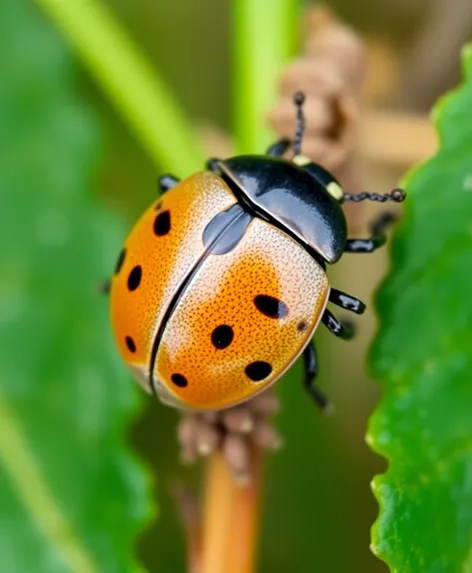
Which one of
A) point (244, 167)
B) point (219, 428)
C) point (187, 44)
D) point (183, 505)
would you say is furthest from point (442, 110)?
point (187, 44)

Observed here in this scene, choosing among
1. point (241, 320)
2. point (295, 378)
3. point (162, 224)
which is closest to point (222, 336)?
point (241, 320)

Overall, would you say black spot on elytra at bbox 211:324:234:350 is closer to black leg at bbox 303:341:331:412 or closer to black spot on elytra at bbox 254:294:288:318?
black spot on elytra at bbox 254:294:288:318

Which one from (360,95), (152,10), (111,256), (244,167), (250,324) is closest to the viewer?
(250,324)

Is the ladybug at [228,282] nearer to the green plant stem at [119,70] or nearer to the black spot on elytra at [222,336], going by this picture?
the black spot on elytra at [222,336]

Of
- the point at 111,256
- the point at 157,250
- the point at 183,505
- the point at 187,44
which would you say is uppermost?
the point at 187,44

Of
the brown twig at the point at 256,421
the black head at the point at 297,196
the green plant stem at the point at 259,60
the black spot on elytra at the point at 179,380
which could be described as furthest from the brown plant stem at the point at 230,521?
the green plant stem at the point at 259,60

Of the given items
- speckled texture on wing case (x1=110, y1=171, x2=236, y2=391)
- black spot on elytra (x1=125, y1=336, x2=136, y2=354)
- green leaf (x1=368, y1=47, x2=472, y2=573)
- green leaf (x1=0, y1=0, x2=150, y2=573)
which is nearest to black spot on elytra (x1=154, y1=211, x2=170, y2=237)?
speckled texture on wing case (x1=110, y1=171, x2=236, y2=391)

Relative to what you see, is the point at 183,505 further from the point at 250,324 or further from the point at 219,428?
the point at 250,324
